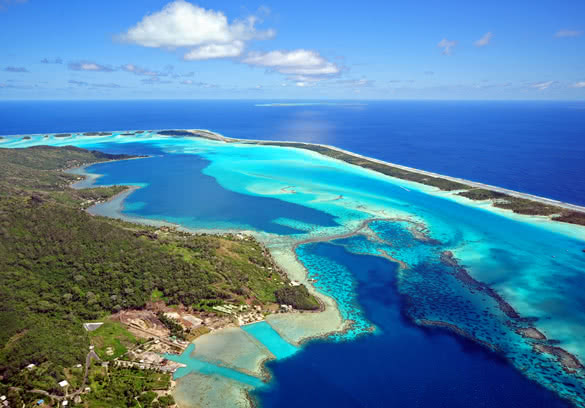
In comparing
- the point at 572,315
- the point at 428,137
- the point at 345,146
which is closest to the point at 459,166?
the point at 345,146

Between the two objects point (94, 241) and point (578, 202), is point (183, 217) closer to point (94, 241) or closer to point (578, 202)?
point (94, 241)

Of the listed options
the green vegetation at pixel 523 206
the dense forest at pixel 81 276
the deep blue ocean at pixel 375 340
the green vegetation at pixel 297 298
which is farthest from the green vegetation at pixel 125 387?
the green vegetation at pixel 523 206

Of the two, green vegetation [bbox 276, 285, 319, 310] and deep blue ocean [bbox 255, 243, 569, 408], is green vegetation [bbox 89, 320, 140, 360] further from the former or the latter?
green vegetation [bbox 276, 285, 319, 310]

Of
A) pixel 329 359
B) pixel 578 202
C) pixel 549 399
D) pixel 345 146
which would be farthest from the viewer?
pixel 345 146

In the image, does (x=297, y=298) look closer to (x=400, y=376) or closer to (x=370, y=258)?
(x=400, y=376)

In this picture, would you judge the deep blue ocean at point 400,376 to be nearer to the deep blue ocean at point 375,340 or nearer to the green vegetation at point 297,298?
the deep blue ocean at point 375,340

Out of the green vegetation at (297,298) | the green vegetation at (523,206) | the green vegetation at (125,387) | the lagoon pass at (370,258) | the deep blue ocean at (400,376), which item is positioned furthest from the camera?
the green vegetation at (523,206)

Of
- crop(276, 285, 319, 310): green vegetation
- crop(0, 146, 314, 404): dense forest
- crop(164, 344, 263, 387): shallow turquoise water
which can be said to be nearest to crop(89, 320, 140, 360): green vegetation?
crop(0, 146, 314, 404): dense forest
